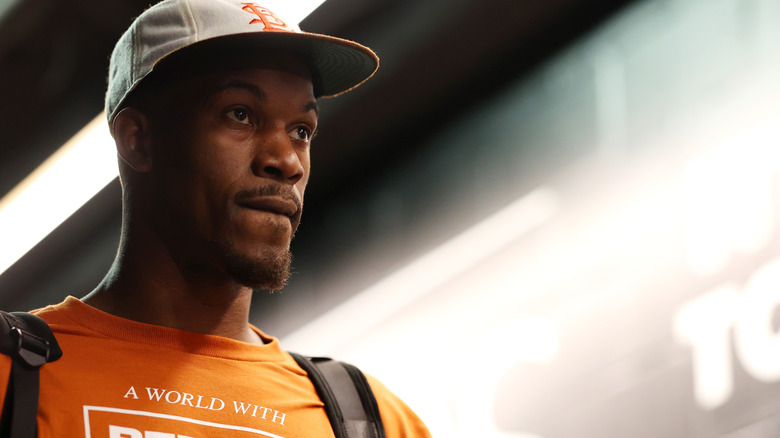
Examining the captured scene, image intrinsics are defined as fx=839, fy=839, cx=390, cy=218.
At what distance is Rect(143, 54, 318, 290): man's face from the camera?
1.00 m

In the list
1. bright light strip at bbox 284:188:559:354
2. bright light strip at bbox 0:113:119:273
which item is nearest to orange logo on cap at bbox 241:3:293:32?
bright light strip at bbox 0:113:119:273

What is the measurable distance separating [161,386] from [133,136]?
0.33 metres

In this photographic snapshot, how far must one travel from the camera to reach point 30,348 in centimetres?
86

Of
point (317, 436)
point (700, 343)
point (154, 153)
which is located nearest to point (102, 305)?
point (154, 153)

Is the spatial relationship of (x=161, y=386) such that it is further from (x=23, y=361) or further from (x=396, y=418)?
(x=396, y=418)

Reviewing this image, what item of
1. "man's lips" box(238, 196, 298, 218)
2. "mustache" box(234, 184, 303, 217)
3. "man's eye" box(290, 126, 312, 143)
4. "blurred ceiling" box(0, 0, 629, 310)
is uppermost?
"blurred ceiling" box(0, 0, 629, 310)

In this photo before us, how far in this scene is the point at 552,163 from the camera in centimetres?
184

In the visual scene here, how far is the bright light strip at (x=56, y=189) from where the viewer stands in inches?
67.1

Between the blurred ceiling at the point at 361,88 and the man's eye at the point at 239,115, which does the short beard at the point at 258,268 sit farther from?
the blurred ceiling at the point at 361,88

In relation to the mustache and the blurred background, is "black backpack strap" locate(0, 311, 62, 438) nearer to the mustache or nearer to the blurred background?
the mustache

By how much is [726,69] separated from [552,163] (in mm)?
397

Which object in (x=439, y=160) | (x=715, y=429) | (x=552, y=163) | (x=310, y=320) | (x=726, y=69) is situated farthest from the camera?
(x=310, y=320)

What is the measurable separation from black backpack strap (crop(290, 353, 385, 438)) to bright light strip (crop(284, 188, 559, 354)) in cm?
80

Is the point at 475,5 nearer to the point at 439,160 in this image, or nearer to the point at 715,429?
the point at 439,160
